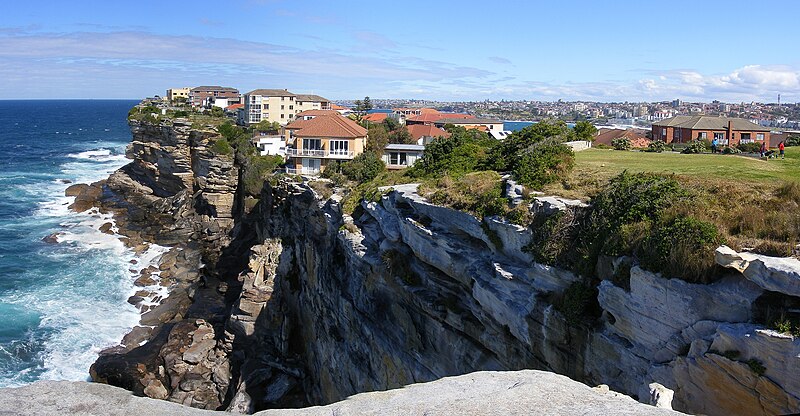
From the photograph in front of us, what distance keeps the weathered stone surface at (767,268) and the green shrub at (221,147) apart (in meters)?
51.7

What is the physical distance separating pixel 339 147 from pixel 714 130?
98.6 feet

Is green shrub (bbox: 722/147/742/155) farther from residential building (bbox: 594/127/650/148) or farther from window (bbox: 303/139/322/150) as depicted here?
window (bbox: 303/139/322/150)

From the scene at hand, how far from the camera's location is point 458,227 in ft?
68.8

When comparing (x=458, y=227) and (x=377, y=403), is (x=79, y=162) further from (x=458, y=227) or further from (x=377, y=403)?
(x=377, y=403)

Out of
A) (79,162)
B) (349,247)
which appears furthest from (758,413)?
(79,162)

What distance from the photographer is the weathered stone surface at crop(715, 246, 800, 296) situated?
1126cm

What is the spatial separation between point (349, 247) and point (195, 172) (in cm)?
4032

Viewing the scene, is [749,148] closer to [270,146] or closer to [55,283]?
[270,146]

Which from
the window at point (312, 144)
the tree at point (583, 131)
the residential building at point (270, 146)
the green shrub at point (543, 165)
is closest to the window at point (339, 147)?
the window at point (312, 144)

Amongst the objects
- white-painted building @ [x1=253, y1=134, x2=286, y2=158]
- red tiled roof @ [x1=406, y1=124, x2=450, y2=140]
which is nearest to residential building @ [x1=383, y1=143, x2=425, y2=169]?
red tiled roof @ [x1=406, y1=124, x2=450, y2=140]

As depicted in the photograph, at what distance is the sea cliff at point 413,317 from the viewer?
12.2 meters

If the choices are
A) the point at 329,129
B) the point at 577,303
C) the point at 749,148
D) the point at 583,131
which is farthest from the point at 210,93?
the point at 577,303

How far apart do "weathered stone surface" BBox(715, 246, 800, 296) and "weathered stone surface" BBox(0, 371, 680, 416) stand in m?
5.16

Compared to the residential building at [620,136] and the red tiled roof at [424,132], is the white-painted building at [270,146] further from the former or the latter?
the residential building at [620,136]
